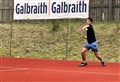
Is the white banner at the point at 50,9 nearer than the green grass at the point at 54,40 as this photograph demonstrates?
No

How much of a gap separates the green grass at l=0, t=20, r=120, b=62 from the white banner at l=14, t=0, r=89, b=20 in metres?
0.74

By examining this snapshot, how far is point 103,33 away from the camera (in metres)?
23.4

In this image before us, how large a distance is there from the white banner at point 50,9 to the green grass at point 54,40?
0.74m

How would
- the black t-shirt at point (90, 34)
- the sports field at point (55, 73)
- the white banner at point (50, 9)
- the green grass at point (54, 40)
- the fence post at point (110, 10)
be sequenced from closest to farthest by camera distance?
the sports field at point (55, 73) < the black t-shirt at point (90, 34) < the green grass at point (54, 40) < the white banner at point (50, 9) < the fence post at point (110, 10)

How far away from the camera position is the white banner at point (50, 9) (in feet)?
78.2

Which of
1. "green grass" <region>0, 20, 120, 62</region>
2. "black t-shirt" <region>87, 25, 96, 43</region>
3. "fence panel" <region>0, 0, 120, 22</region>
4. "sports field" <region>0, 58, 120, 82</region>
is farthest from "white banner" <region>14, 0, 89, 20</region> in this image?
"black t-shirt" <region>87, 25, 96, 43</region>

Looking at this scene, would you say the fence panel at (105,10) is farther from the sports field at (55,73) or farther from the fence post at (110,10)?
the sports field at (55,73)

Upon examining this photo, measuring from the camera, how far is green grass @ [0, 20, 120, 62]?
2148 centimetres

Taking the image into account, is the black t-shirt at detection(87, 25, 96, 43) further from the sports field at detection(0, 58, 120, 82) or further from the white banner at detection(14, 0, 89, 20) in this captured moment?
the white banner at detection(14, 0, 89, 20)

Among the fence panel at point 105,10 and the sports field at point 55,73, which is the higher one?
the fence panel at point 105,10

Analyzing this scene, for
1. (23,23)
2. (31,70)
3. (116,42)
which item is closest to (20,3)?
(23,23)

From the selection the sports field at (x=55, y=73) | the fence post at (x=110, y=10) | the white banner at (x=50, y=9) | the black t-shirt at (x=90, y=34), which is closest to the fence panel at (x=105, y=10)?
the fence post at (x=110, y=10)

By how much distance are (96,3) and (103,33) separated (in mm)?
2743

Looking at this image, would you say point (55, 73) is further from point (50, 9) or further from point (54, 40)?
point (50, 9)
